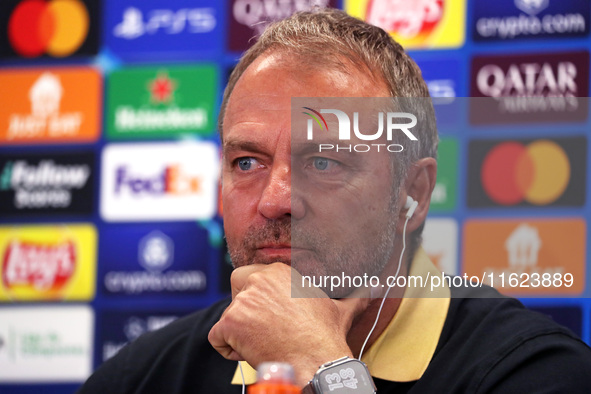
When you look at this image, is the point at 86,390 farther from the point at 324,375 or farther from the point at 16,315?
the point at 16,315

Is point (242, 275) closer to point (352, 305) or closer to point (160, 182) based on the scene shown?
point (352, 305)

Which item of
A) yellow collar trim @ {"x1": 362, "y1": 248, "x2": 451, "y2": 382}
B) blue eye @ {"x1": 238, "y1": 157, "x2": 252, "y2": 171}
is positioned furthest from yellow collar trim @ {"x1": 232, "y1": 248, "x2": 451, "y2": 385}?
blue eye @ {"x1": 238, "y1": 157, "x2": 252, "y2": 171}

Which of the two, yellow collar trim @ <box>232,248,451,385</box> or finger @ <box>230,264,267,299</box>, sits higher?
finger @ <box>230,264,267,299</box>

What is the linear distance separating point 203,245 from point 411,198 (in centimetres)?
133

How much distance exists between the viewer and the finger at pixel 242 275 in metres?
1.28

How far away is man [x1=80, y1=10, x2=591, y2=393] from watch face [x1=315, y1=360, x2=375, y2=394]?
4cm

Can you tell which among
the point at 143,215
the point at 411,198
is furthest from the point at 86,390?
the point at 143,215

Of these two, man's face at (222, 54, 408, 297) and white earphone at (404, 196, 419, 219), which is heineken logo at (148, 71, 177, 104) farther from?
white earphone at (404, 196, 419, 219)

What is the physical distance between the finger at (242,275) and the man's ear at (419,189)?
0.30 meters

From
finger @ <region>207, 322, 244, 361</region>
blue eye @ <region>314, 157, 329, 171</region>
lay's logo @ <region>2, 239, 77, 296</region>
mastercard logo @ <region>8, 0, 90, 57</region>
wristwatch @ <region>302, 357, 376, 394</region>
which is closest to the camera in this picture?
wristwatch @ <region>302, 357, 376, 394</region>

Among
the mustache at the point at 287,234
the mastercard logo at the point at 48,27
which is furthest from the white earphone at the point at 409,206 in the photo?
the mastercard logo at the point at 48,27

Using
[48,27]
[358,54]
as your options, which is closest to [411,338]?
[358,54]

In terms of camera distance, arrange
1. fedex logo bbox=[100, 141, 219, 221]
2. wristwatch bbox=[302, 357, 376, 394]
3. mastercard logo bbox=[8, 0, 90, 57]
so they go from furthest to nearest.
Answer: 1. mastercard logo bbox=[8, 0, 90, 57]
2. fedex logo bbox=[100, 141, 219, 221]
3. wristwatch bbox=[302, 357, 376, 394]

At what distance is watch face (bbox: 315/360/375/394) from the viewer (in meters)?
1.05
